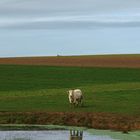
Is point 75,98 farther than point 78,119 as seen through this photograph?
Yes

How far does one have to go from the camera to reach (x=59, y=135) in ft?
96.8

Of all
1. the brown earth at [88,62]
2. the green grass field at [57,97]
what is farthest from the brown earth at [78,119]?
the brown earth at [88,62]

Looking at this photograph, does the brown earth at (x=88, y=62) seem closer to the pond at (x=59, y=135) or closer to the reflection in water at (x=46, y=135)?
the pond at (x=59, y=135)

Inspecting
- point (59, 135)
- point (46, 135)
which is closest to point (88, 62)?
point (46, 135)

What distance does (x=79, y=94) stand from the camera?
4128 centimetres

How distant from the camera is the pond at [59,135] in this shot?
2845cm

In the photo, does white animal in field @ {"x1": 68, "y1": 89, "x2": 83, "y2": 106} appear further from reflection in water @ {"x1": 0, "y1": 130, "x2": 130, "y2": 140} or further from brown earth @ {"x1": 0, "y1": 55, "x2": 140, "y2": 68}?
brown earth @ {"x1": 0, "y1": 55, "x2": 140, "y2": 68}

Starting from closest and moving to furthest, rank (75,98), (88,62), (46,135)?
(46,135), (75,98), (88,62)

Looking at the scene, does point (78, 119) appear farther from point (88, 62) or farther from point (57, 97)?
point (88, 62)

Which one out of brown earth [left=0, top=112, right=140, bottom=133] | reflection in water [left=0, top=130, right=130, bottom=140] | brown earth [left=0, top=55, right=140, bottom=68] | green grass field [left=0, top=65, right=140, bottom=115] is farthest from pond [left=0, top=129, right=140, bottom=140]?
brown earth [left=0, top=55, right=140, bottom=68]

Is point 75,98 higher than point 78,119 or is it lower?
higher

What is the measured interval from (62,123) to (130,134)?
6388mm

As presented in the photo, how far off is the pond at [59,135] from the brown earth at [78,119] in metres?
2.23

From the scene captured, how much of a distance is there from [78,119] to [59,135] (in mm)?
5658
